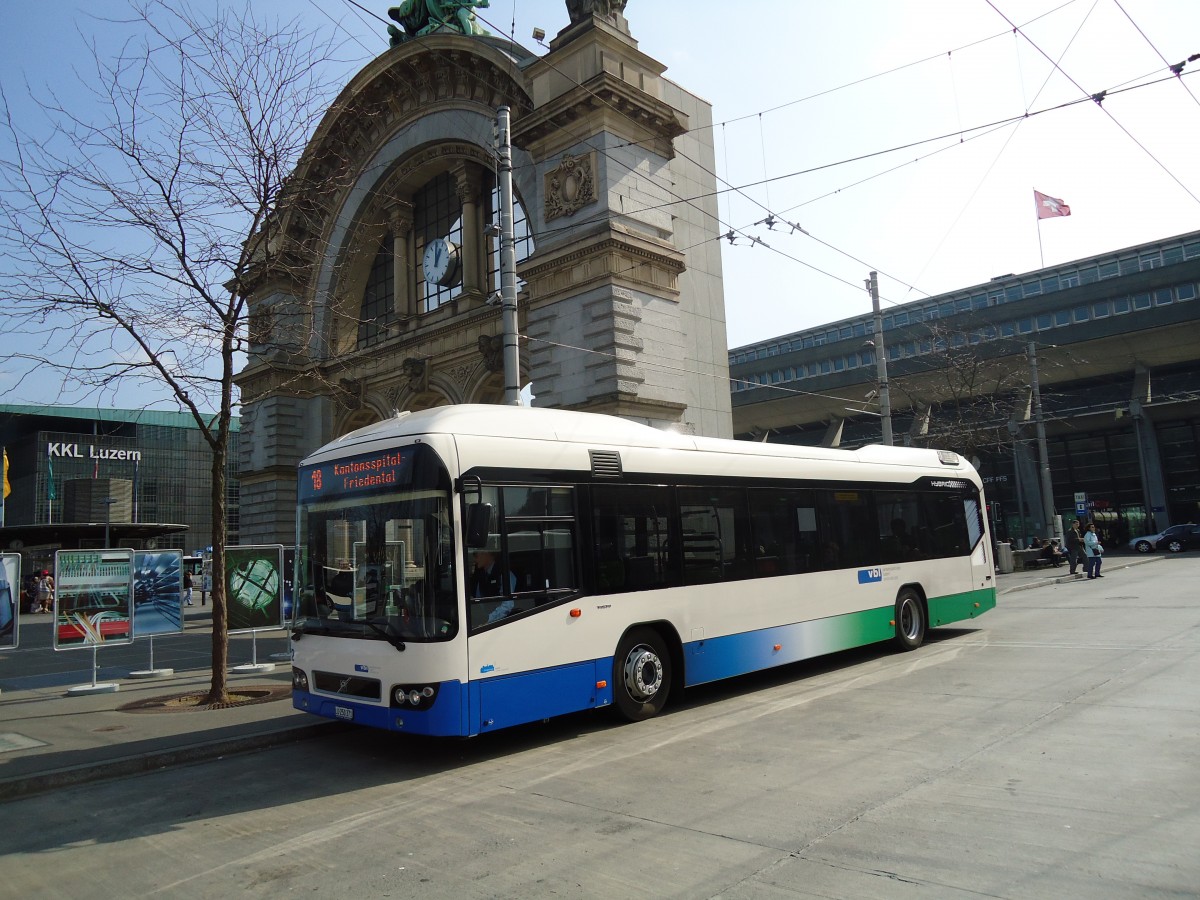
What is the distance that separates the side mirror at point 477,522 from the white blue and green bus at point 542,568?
0.02 m

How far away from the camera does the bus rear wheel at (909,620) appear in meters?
12.7

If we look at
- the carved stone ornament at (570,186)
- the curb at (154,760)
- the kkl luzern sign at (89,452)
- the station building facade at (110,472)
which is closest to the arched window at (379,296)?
the carved stone ornament at (570,186)

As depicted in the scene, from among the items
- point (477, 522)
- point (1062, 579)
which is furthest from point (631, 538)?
point (1062, 579)

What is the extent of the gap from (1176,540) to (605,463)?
38.1 m

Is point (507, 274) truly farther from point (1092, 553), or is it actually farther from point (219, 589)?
point (1092, 553)

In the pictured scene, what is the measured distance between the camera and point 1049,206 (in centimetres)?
3028

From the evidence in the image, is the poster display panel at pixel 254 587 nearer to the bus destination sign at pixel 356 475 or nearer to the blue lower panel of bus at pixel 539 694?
the bus destination sign at pixel 356 475

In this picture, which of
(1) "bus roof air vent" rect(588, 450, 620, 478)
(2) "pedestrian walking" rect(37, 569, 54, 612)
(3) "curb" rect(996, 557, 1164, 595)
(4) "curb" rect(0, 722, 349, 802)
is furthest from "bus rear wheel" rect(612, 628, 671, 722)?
(2) "pedestrian walking" rect(37, 569, 54, 612)

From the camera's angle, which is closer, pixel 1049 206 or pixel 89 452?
pixel 1049 206

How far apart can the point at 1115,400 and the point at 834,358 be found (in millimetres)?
16775

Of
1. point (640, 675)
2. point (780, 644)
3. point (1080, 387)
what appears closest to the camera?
point (640, 675)

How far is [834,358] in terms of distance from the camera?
5422 centimetres

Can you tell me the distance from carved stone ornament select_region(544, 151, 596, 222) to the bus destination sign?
15.3 meters

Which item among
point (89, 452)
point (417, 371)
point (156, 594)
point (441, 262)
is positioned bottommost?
point (156, 594)
